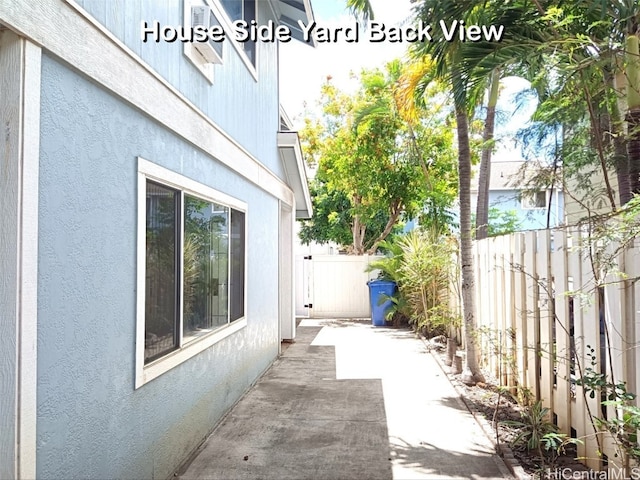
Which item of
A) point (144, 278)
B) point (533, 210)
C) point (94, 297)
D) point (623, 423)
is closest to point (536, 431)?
point (623, 423)

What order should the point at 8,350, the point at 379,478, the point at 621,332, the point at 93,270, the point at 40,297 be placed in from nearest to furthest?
the point at 8,350 < the point at 40,297 < the point at 93,270 < the point at 621,332 < the point at 379,478

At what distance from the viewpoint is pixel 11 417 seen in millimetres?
2287

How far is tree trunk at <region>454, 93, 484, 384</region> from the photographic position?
7.02 meters

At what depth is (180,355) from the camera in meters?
4.37

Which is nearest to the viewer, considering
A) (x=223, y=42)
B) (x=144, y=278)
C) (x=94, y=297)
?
(x=94, y=297)

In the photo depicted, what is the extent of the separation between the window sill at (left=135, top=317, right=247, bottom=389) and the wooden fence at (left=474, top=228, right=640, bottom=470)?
3.06 m

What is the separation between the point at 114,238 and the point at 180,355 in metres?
1.48

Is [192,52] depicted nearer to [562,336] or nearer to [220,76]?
[220,76]

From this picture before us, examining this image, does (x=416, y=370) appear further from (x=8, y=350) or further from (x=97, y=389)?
(x=8, y=350)

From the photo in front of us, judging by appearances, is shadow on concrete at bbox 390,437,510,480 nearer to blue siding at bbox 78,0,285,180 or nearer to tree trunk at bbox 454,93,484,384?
tree trunk at bbox 454,93,484,384

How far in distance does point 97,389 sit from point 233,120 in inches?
159

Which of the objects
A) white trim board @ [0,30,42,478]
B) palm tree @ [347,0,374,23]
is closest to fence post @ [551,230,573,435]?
white trim board @ [0,30,42,478]

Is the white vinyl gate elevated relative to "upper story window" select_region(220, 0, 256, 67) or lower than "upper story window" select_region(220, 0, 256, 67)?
lower

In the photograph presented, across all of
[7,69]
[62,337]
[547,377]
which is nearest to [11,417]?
[62,337]
